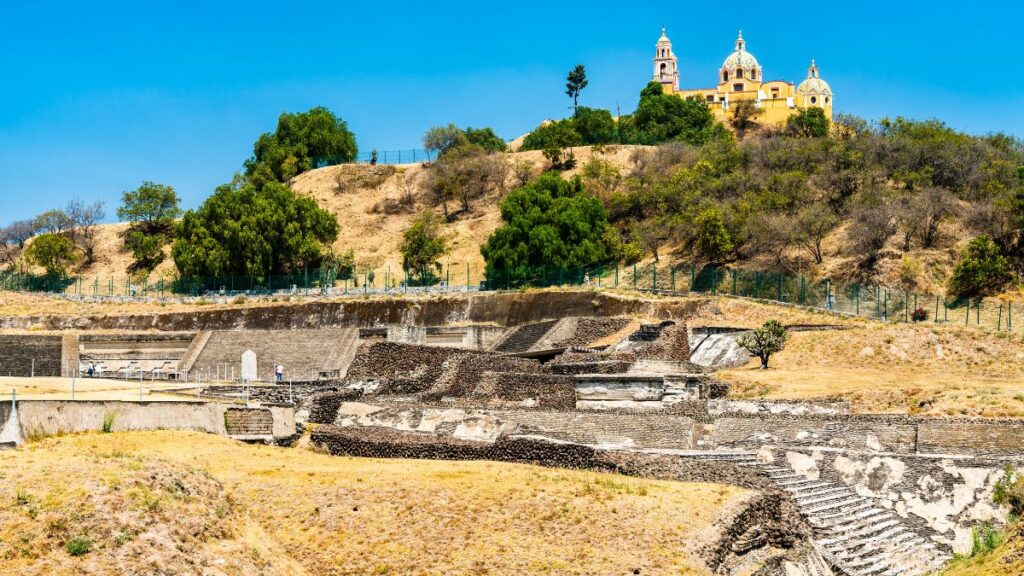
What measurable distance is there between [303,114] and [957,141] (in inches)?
2319

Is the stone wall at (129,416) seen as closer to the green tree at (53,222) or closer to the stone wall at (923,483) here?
the stone wall at (923,483)

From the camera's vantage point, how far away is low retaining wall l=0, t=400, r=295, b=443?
2898 cm

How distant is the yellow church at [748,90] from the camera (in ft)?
380

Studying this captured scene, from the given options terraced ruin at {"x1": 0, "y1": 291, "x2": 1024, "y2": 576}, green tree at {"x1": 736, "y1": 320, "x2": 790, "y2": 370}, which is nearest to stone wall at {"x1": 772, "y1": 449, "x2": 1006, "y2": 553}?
terraced ruin at {"x1": 0, "y1": 291, "x2": 1024, "y2": 576}

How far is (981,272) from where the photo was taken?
5819cm

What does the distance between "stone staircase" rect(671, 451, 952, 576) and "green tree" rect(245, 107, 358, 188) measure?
85328 mm

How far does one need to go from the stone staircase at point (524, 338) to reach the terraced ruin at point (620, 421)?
0.53 ft

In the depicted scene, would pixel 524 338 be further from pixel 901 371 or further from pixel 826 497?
pixel 826 497

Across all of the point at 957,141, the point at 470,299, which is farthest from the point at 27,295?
the point at 957,141

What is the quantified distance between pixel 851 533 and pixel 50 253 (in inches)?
2910

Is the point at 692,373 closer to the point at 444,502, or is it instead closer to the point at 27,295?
the point at 444,502

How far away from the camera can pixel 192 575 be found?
17688mm

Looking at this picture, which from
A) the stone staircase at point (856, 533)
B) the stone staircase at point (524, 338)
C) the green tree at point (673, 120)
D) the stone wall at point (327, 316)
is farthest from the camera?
the green tree at point (673, 120)

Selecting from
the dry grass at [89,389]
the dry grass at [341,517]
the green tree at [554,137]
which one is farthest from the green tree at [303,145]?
the dry grass at [341,517]
